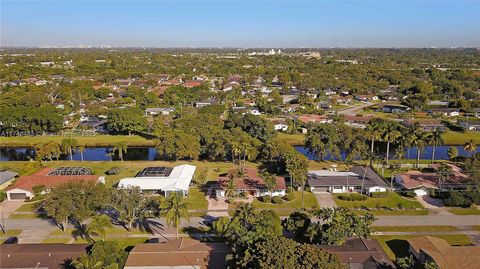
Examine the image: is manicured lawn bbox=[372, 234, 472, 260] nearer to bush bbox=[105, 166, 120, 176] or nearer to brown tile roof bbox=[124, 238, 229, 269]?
brown tile roof bbox=[124, 238, 229, 269]

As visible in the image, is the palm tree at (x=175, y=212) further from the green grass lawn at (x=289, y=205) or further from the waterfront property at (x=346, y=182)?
the waterfront property at (x=346, y=182)

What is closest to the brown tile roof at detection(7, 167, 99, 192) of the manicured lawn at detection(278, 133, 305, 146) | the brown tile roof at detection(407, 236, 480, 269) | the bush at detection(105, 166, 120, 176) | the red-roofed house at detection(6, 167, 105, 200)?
the red-roofed house at detection(6, 167, 105, 200)

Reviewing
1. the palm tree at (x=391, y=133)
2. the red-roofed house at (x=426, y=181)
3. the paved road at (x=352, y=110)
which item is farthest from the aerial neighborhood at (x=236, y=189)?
the paved road at (x=352, y=110)

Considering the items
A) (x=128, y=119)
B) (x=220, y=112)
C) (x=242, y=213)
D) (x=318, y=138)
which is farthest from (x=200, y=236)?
(x=220, y=112)

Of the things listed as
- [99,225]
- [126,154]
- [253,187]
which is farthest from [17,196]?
[253,187]

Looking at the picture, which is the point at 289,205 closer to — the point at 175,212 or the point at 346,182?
the point at 346,182

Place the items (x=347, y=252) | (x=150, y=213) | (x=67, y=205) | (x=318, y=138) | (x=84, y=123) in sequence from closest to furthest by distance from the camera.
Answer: (x=347, y=252) < (x=67, y=205) < (x=150, y=213) < (x=318, y=138) < (x=84, y=123)

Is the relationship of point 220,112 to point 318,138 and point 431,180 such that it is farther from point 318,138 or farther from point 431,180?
point 431,180
